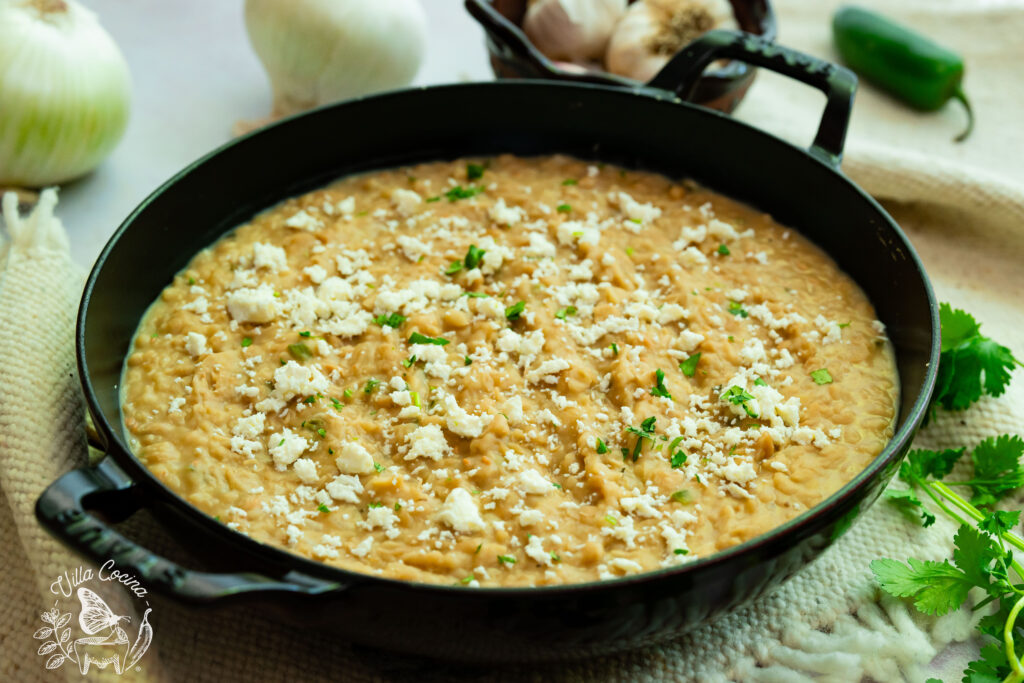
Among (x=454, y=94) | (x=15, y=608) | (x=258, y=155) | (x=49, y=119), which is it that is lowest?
(x=15, y=608)

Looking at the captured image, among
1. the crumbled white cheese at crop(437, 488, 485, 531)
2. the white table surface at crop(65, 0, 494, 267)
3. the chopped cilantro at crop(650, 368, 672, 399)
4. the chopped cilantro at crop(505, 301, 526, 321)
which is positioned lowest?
the white table surface at crop(65, 0, 494, 267)

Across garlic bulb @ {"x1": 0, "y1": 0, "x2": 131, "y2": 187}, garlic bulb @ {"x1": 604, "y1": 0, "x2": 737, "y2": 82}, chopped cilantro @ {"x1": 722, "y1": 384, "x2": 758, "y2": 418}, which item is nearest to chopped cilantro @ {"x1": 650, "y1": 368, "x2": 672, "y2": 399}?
chopped cilantro @ {"x1": 722, "y1": 384, "x2": 758, "y2": 418}

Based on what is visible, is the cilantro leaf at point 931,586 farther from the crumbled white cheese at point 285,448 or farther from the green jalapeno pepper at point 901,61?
the green jalapeno pepper at point 901,61

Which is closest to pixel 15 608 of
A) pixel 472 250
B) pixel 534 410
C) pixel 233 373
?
pixel 233 373

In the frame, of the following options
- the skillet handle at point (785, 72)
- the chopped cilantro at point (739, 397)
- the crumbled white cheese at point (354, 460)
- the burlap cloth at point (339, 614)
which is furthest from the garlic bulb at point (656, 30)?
the crumbled white cheese at point (354, 460)

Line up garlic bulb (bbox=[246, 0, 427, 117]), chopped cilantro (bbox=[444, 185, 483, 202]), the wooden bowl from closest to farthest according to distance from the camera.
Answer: chopped cilantro (bbox=[444, 185, 483, 202]), the wooden bowl, garlic bulb (bbox=[246, 0, 427, 117])

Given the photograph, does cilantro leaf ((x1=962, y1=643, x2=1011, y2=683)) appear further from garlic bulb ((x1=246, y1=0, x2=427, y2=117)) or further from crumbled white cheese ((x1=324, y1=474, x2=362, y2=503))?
garlic bulb ((x1=246, y1=0, x2=427, y2=117))

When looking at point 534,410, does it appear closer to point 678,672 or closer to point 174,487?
point 678,672
